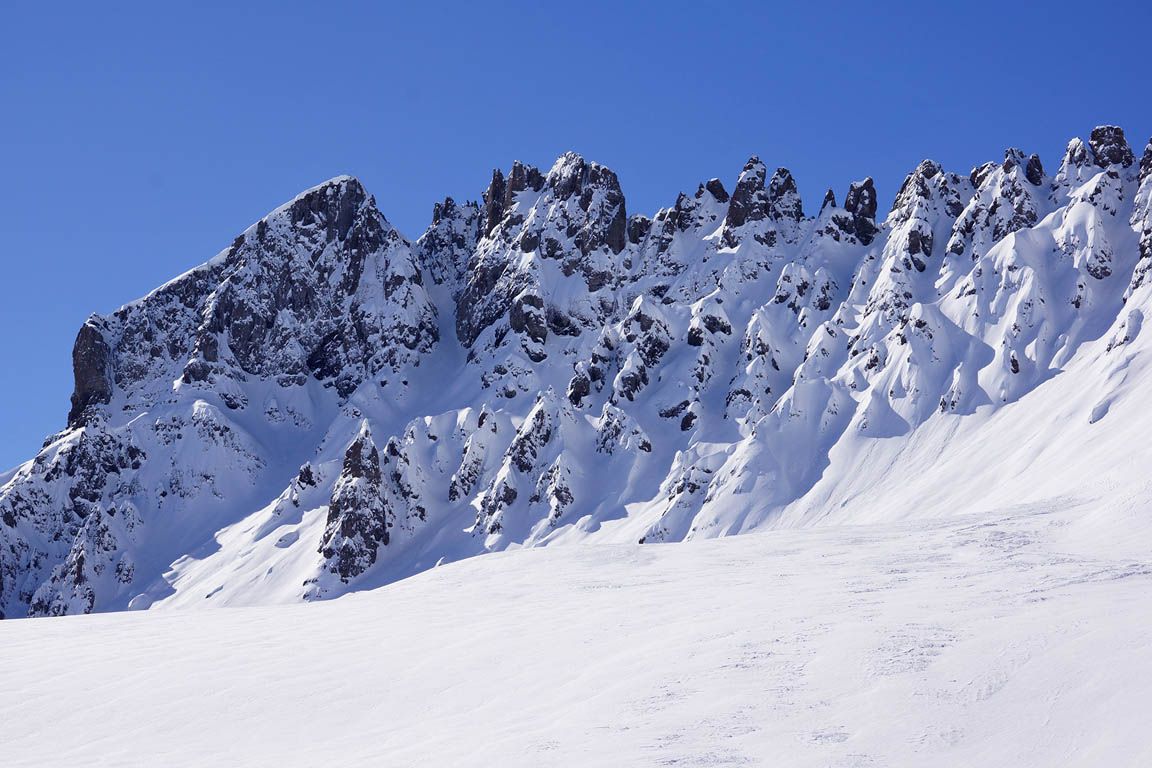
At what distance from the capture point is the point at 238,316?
5719 inches

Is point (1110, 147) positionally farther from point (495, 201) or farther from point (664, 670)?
point (664, 670)

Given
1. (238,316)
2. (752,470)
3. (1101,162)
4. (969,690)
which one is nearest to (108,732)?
(969,690)

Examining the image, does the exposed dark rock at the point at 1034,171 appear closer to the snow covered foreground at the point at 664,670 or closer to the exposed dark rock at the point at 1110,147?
the exposed dark rock at the point at 1110,147

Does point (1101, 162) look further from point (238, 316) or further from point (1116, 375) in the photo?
point (238, 316)

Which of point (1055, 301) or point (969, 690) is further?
point (1055, 301)

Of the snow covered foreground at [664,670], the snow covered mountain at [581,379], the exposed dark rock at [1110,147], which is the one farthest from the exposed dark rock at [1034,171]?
the snow covered foreground at [664,670]

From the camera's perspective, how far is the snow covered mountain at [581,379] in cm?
8862

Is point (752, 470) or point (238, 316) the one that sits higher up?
point (238, 316)

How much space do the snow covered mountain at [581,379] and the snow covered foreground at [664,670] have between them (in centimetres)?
3742

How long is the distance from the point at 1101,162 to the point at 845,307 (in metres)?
33.1

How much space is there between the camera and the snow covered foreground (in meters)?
15.3

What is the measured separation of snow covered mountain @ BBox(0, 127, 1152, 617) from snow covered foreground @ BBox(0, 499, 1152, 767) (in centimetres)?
3742

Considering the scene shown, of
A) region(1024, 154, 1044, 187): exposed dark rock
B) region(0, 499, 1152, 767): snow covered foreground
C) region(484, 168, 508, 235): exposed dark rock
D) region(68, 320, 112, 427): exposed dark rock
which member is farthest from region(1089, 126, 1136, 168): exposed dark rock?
region(68, 320, 112, 427): exposed dark rock

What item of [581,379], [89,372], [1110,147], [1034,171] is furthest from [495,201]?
[1110,147]
